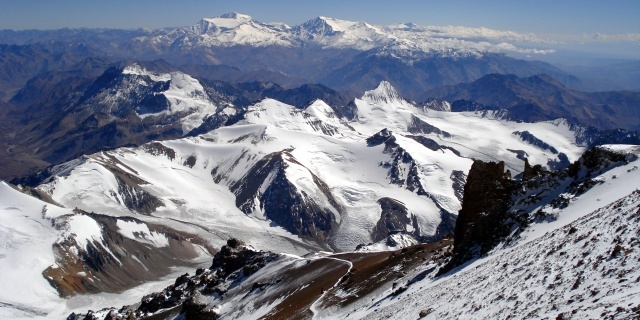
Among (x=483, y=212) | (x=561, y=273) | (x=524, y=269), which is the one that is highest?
(x=561, y=273)

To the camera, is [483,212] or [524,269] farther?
[483,212]

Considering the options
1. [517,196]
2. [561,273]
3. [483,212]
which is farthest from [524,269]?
[517,196]

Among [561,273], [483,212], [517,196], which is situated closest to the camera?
[561,273]

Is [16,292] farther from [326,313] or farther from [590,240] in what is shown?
[590,240]

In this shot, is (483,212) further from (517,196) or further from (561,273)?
(561,273)

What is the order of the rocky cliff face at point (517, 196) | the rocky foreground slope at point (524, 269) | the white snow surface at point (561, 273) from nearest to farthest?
the white snow surface at point (561, 273) < the rocky foreground slope at point (524, 269) < the rocky cliff face at point (517, 196)

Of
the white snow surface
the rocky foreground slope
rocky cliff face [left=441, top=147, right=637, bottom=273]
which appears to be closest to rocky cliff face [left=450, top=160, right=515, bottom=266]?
rocky cliff face [left=441, top=147, right=637, bottom=273]

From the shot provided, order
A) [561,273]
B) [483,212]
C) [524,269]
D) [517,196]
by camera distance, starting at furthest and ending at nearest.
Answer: [483,212]
[517,196]
[524,269]
[561,273]

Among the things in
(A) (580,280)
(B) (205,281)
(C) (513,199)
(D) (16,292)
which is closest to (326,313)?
(C) (513,199)

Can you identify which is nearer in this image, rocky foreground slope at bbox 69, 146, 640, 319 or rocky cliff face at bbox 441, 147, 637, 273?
rocky foreground slope at bbox 69, 146, 640, 319

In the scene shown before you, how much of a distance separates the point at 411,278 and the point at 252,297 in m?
50.6

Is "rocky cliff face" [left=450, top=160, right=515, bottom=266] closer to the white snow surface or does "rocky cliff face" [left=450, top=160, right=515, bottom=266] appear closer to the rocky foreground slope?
the rocky foreground slope

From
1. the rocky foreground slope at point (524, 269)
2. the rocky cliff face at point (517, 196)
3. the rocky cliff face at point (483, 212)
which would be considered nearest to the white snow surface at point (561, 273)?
the rocky foreground slope at point (524, 269)

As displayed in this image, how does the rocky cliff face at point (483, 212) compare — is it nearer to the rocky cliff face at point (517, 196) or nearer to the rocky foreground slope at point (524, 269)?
the rocky cliff face at point (517, 196)
